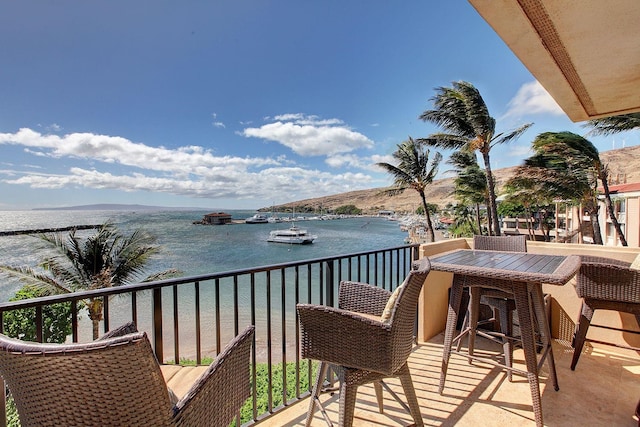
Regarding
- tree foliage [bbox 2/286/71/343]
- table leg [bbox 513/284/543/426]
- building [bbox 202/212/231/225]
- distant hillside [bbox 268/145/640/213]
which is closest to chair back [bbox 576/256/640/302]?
table leg [bbox 513/284/543/426]

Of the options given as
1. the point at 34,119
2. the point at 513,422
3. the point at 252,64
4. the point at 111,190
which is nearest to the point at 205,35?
the point at 252,64

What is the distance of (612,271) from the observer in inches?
87.9

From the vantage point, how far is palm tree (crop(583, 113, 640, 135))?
8727 millimetres

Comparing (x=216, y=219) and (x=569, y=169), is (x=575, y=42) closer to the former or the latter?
(x=569, y=169)

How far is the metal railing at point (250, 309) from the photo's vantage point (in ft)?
4.48

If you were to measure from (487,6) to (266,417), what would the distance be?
2.50m

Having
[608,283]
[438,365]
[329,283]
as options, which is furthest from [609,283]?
[329,283]

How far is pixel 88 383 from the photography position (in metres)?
0.73

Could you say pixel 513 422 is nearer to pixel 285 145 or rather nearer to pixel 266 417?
pixel 266 417

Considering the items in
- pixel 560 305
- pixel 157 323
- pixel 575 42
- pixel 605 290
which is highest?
pixel 575 42

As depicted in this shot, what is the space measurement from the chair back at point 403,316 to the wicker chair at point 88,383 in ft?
3.06

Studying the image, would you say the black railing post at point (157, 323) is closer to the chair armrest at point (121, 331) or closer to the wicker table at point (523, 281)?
the chair armrest at point (121, 331)

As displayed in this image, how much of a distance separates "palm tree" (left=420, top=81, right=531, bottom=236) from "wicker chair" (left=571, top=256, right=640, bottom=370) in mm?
11800

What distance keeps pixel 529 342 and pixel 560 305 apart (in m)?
1.51
